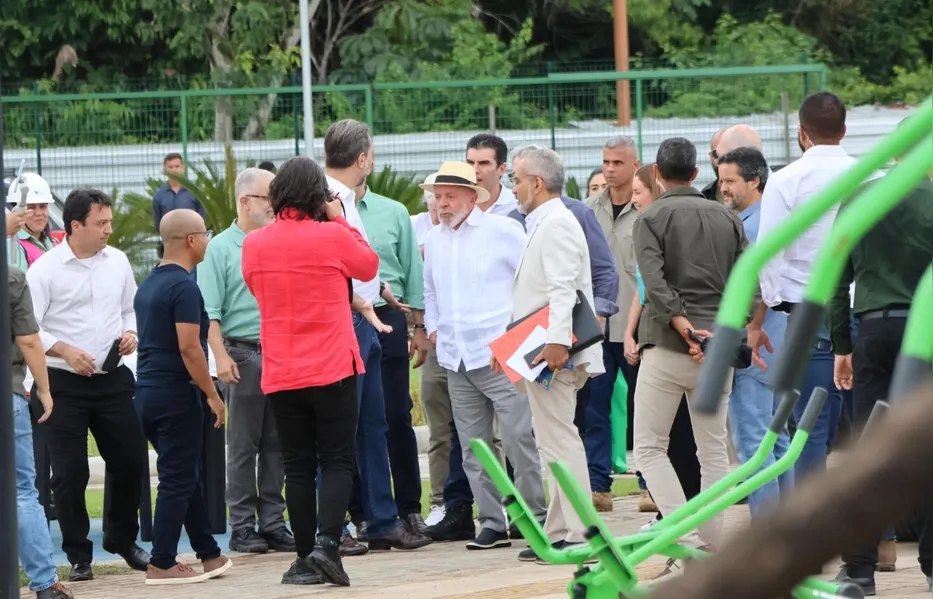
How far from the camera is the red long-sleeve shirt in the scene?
6.98 meters

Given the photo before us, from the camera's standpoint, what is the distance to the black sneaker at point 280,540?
858cm

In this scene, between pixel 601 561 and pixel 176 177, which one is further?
pixel 176 177

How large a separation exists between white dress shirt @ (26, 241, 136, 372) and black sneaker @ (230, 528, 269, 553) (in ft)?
4.56

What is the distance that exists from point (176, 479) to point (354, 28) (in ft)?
84.9

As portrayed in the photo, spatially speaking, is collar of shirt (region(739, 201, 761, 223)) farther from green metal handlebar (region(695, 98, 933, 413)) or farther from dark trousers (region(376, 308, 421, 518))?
green metal handlebar (region(695, 98, 933, 413))

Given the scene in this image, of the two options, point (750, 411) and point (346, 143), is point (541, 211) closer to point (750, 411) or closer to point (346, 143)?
point (346, 143)

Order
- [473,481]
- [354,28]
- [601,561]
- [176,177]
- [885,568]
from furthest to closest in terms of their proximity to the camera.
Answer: [354,28]
[176,177]
[473,481]
[885,568]
[601,561]

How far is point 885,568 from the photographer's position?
7137 millimetres

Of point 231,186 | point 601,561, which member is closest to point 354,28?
point 231,186

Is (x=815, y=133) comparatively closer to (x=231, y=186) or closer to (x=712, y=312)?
(x=712, y=312)

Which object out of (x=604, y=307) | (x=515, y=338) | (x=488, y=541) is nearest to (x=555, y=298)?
(x=515, y=338)

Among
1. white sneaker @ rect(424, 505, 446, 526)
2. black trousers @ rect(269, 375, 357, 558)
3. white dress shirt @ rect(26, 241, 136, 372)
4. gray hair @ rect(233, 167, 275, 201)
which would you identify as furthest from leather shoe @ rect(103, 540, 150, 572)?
gray hair @ rect(233, 167, 275, 201)

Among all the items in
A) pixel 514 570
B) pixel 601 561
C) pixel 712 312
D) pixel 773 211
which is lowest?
pixel 514 570

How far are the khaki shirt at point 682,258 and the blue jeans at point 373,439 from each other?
5.08 feet
